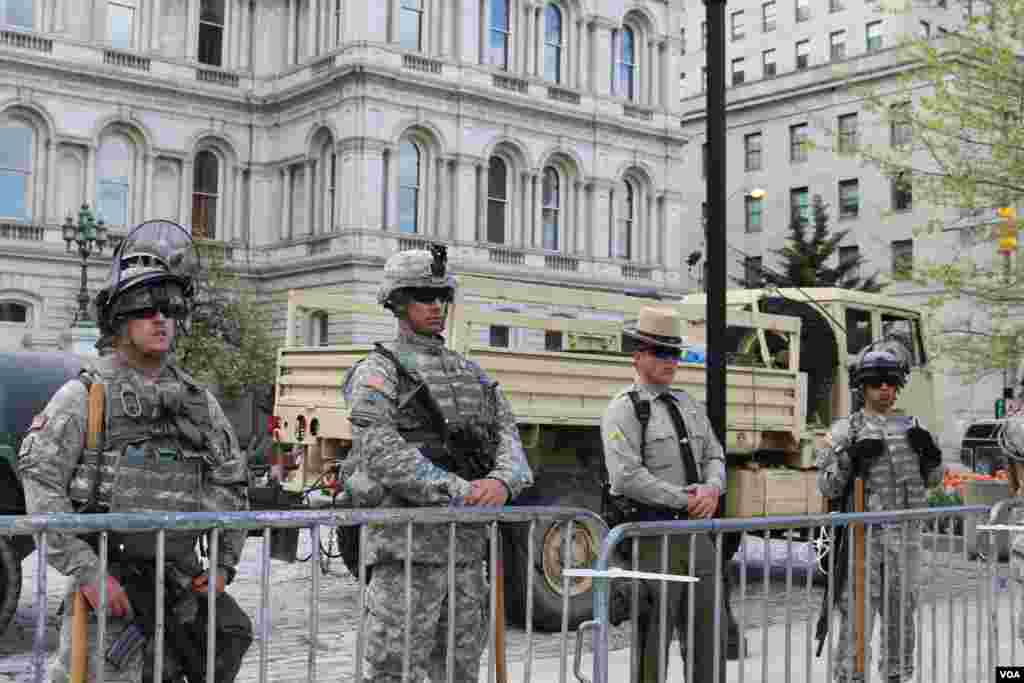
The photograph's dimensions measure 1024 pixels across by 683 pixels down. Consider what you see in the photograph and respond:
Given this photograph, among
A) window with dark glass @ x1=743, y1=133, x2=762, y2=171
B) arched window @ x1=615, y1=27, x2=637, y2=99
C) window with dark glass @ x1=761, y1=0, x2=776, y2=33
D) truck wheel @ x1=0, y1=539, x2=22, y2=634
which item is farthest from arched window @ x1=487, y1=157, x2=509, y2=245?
truck wheel @ x1=0, y1=539, x2=22, y2=634

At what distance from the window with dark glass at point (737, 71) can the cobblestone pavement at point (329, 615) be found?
175 feet

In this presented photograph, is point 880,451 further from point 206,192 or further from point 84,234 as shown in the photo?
point 206,192

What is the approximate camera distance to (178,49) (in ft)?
125

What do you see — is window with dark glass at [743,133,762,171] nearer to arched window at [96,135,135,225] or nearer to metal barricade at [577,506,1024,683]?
arched window at [96,135,135,225]

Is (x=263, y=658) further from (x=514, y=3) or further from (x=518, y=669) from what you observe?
(x=514, y=3)

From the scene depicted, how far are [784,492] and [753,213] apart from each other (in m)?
49.1

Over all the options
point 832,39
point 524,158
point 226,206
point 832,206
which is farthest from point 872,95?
point 832,39

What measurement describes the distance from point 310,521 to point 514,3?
38310 mm

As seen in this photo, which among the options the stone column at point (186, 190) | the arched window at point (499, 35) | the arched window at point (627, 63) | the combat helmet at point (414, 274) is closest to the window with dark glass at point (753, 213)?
the arched window at point (627, 63)

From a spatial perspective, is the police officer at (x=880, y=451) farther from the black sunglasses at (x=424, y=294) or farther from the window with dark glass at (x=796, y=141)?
the window with dark glass at (x=796, y=141)

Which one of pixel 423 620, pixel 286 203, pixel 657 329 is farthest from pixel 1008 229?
pixel 286 203

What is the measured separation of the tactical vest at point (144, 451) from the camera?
405 centimetres

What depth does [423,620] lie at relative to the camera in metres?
4.79

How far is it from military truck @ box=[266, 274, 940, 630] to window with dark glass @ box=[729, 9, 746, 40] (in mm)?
51843
